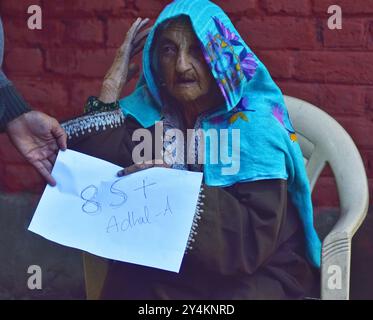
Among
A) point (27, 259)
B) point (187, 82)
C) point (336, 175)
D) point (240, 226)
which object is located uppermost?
point (187, 82)

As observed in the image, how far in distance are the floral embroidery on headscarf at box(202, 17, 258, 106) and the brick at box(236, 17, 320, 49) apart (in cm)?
12

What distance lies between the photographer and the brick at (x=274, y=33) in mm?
2064

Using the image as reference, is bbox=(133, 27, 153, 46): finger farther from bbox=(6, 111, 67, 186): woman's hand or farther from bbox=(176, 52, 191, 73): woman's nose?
bbox=(6, 111, 67, 186): woman's hand

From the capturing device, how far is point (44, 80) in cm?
216

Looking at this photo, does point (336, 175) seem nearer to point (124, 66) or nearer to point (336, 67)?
point (336, 67)

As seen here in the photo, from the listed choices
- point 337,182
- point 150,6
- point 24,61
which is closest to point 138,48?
point 150,6

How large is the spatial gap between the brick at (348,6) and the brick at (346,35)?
0.03 meters

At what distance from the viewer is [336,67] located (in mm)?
2070

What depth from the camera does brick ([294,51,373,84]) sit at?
2062mm

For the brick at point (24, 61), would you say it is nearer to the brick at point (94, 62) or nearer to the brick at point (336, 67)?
the brick at point (94, 62)

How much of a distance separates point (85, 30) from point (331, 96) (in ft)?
2.25

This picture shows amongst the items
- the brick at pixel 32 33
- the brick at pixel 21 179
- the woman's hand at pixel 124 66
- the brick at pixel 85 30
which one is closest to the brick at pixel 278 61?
the woman's hand at pixel 124 66

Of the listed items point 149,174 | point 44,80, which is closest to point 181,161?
point 149,174
